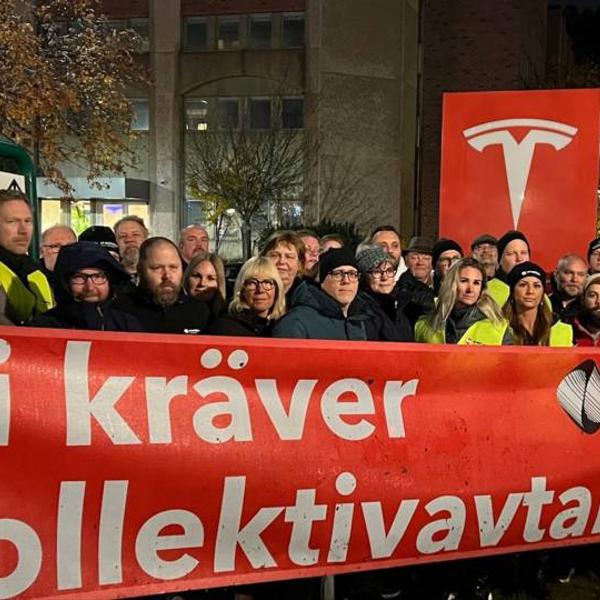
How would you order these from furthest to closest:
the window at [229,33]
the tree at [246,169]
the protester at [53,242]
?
the window at [229,33], the tree at [246,169], the protester at [53,242]

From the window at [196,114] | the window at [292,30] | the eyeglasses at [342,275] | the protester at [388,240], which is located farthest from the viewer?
the window at [196,114]

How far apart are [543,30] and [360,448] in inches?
1677

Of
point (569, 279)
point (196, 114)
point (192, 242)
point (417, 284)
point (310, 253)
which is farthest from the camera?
point (196, 114)

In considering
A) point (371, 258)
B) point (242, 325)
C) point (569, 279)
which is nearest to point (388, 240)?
point (371, 258)

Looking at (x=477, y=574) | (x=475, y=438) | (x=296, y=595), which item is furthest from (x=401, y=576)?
(x=475, y=438)

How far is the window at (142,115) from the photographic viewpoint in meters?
34.8

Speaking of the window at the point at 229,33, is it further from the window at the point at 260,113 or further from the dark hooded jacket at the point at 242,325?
the dark hooded jacket at the point at 242,325

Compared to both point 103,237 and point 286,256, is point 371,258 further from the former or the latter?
point 103,237

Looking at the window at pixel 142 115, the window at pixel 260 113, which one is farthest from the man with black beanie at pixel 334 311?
the window at pixel 142 115

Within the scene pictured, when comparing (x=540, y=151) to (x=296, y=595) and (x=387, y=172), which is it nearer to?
(x=296, y=595)

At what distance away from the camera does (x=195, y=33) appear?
3494cm

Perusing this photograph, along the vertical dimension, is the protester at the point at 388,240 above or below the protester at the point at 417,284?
above

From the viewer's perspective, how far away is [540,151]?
6.38m

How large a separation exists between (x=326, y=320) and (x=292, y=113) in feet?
100
